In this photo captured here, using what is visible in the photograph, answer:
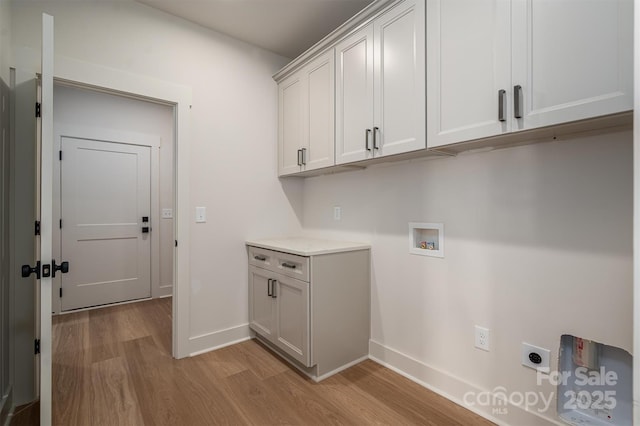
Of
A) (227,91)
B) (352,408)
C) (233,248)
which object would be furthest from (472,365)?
(227,91)

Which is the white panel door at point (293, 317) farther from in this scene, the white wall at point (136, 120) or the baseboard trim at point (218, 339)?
the white wall at point (136, 120)

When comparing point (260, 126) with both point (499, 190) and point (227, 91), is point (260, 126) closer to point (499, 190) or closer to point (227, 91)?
point (227, 91)

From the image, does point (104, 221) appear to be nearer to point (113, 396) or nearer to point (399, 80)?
point (113, 396)

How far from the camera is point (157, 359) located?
7.65 ft

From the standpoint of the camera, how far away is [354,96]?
2068 millimetres

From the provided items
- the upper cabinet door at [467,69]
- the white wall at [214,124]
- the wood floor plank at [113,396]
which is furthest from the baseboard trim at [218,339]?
the upper cabinet door at [467,69]

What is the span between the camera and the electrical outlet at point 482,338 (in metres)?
1.68

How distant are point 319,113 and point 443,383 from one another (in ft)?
6.69

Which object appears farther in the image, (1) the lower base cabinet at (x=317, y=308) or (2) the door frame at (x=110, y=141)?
(2) the door frame at (x=110, y=141)

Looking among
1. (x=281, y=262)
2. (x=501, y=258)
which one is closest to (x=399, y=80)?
(x=501, y=258)

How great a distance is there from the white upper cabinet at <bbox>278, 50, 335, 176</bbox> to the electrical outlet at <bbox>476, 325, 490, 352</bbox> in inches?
55.8

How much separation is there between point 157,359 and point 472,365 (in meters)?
2.22

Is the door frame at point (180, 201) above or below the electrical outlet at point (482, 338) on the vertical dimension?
above

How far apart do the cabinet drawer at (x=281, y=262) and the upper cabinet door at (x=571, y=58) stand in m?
1.44
